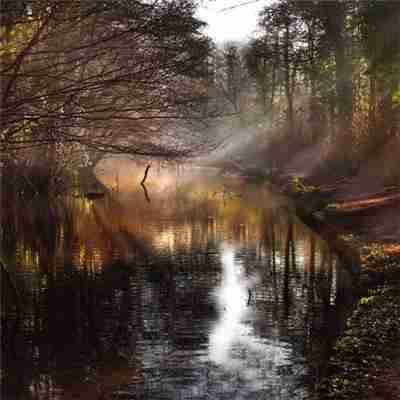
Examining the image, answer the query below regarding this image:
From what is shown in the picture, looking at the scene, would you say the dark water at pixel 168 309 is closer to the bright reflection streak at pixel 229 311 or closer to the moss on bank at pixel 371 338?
the bright reflection streak at pixel 229 311

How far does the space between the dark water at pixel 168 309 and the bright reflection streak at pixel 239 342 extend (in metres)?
0.03

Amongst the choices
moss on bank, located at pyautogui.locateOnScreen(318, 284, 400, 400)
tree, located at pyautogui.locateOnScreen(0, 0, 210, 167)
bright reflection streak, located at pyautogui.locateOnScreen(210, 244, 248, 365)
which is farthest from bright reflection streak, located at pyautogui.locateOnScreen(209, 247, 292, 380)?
tree, located at pyautogui.locateOnScreen(0, 0, 210, 167)

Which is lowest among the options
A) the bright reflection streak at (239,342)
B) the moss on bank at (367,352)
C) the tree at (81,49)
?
the bright reflection streak at (239,342)

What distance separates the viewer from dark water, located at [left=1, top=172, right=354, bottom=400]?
10.1m

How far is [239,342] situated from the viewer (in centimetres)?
1180

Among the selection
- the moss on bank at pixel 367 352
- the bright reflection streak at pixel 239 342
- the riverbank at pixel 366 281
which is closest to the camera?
the moss on bank at pixel 367 352

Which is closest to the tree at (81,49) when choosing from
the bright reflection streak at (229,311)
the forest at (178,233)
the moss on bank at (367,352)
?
the forest at (178,233)

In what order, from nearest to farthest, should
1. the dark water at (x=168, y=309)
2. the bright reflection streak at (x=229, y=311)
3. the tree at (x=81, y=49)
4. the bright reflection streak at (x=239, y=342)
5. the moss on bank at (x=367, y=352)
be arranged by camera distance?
the moss on bank at (x=367, y=352) → the tree at (x=81, y=49) → the dark water at (x=168, y=309) → the bright reflection streak at (x=239, y=342) → the bright reflection streak at (x=229, y=311)

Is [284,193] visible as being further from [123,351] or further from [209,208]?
[123,351]

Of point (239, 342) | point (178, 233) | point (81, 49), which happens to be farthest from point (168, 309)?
point (178, 233)

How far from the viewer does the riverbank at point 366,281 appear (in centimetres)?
934

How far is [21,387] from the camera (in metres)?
9.92

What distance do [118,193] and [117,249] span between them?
17192 millimetres

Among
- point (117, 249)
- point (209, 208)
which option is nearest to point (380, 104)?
point (209, 208)
